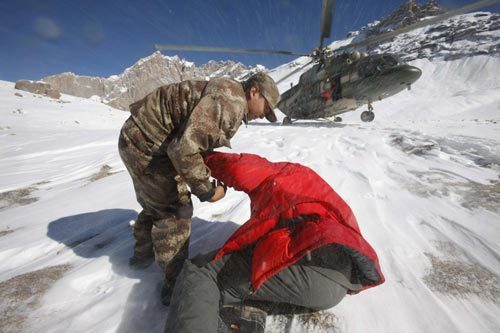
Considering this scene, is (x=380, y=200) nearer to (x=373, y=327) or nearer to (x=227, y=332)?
(x=373, y=327)

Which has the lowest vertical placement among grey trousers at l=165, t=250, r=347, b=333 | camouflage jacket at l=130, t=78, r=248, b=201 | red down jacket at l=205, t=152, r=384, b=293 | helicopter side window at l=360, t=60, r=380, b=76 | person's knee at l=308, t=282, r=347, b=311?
person's knee at l=308, t=282, r=347, b=311

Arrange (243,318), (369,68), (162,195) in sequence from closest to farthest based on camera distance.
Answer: (243,318) < (162,195) < (369,68)

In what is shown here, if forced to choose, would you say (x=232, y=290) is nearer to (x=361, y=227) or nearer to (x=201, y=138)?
(x=201, y=138)

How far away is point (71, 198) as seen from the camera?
3.90m

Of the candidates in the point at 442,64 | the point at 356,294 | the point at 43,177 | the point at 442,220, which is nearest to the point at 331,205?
the point at 356,294

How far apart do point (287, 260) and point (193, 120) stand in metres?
0.99

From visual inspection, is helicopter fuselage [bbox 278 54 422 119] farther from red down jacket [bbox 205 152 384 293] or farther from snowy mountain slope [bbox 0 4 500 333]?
red down jacket [bbox 205 152 384 293]

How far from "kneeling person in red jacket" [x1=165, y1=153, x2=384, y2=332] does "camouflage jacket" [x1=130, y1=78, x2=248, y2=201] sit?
1.33 ft

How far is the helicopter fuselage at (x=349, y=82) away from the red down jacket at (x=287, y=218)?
31.2ft

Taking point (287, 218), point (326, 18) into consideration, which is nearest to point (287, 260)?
point (287, 218)

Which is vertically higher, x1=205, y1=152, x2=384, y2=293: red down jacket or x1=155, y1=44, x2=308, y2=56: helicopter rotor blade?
x1=155, y1=44, x2=308, y2=56: helicopter rotor blade

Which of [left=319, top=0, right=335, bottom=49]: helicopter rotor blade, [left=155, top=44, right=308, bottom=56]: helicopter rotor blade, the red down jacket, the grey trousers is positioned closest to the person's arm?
the red down jacket

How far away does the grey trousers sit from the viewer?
4.09 feet

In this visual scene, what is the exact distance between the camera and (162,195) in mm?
2002
